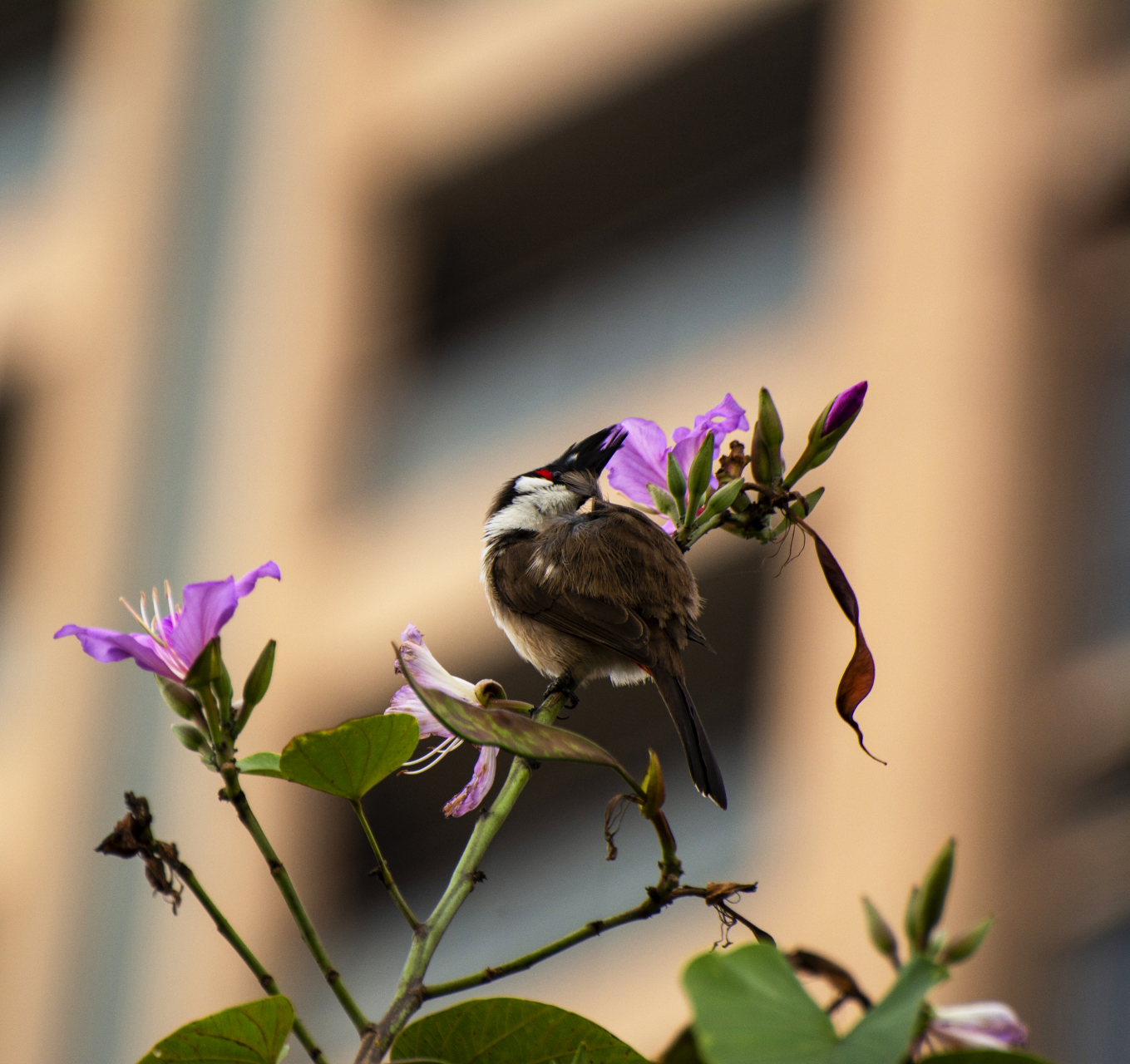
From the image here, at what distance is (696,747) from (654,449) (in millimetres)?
390

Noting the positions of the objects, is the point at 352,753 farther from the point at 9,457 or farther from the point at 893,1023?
the point at 9,457

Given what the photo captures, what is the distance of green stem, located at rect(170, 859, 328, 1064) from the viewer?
2.14ft

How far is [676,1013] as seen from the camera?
5863mm

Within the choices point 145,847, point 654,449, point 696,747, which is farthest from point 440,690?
point 696,747

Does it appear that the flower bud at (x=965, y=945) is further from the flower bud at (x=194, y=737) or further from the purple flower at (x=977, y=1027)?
the flower bud at (x=194, y=737)

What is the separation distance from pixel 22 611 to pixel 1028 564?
6.06 m

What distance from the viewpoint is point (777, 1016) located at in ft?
1.90

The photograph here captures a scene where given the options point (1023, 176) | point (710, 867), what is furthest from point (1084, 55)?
point (710, 867)

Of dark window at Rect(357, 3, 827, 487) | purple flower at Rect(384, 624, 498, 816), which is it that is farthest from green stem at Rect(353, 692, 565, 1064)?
dark window at Rect(357, 3, 827, 487)

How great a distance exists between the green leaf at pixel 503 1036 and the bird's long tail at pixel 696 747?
42 cm

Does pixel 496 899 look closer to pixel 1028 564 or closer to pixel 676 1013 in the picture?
pixel 676 1013

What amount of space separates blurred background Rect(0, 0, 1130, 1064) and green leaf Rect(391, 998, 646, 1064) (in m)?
4.64

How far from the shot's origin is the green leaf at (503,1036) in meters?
0.73

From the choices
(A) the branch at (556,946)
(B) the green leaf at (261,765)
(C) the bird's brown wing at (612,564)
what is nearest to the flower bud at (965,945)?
(A) the branch at (556,946)
